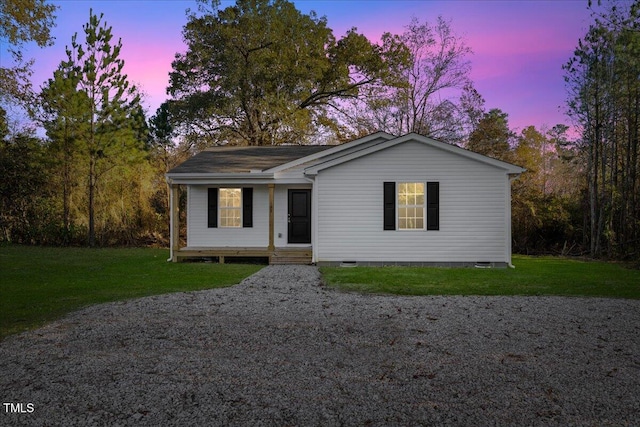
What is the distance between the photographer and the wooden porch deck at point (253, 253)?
42.5ft

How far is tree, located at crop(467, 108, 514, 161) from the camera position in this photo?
24047 mm

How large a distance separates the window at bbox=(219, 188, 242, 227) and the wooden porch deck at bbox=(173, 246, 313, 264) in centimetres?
90

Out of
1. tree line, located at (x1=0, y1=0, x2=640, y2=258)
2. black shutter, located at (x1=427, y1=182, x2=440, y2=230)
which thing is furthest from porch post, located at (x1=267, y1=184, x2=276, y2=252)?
tree line, located at (x1=0, y1=0, x2=640, y2=258)

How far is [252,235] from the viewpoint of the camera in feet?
46.9

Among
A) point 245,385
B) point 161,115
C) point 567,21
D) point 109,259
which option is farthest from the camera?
point 161,115

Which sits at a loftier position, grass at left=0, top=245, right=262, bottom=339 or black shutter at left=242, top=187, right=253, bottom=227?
black shutter at left=242, top=187, right=253, bottom=227

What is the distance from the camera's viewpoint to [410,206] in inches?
487

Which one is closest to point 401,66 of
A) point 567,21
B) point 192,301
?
point 567,21

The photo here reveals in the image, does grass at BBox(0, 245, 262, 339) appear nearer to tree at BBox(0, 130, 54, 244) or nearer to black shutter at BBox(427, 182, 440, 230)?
black shutter at BBox(427, 182, 440, 230)

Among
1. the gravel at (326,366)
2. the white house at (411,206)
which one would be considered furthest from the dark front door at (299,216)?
the gravel at (326,366)

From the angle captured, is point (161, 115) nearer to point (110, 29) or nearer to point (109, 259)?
point (110, 29)

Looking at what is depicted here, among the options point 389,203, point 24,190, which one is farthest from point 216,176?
point 24,190

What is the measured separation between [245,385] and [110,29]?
19.7 metres

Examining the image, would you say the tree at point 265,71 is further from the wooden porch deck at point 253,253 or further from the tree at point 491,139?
the wooden porch deck at point 253,253
